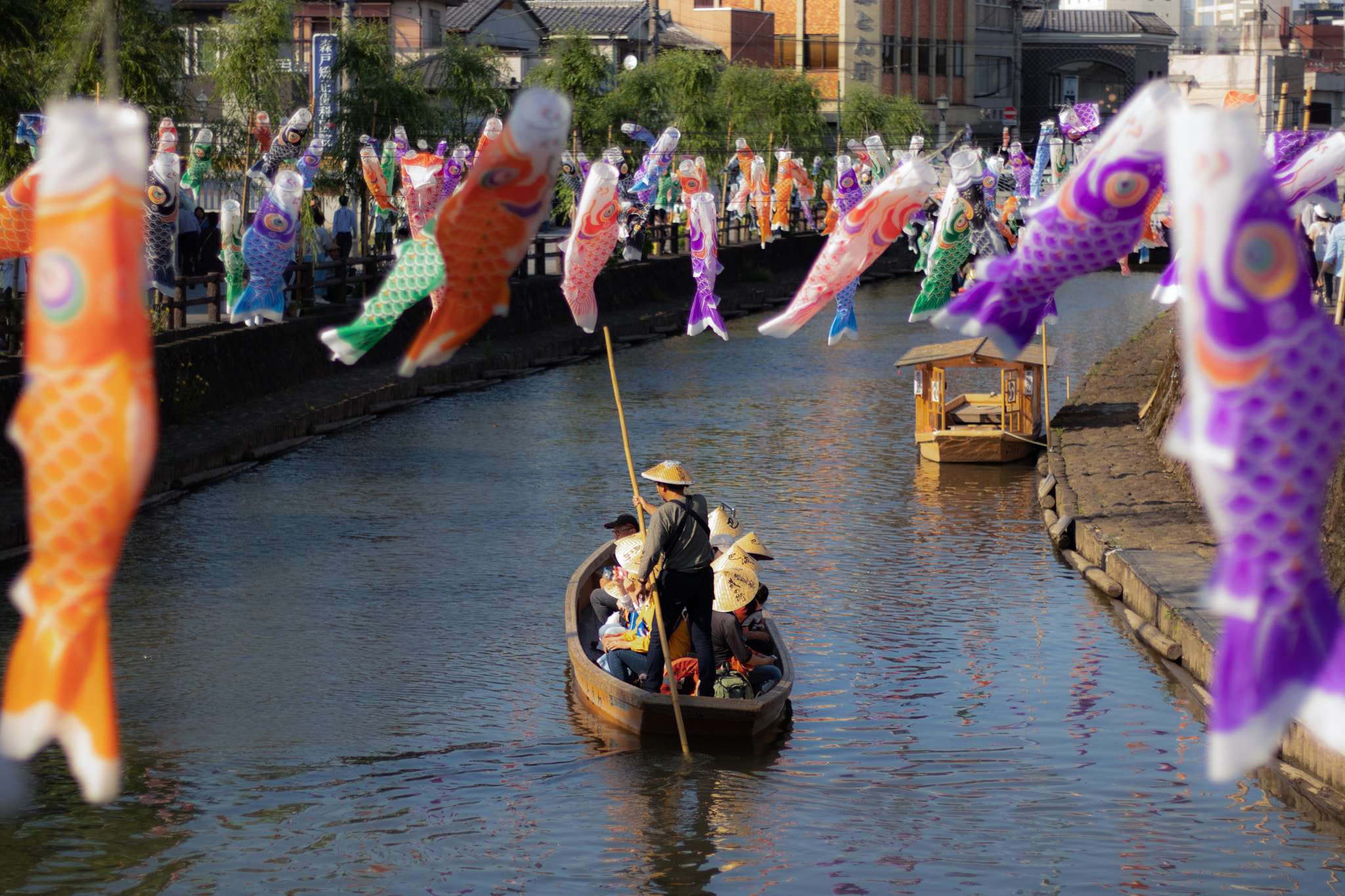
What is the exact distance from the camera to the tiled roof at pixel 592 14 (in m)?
53.5

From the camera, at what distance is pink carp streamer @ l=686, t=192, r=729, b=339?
31.7 ft

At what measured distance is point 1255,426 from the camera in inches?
135

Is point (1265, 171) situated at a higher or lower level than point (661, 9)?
lower

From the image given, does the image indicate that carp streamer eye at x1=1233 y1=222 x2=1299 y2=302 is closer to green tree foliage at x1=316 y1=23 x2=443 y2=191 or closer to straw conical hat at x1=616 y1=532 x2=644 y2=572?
straw conical hat at x1=616 y1=532 x2=644 y2=572

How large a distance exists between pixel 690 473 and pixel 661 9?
141 feet

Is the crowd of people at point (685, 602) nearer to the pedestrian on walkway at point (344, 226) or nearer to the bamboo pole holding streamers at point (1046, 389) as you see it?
the bamboo pole holding streamers at point (1046, 389)

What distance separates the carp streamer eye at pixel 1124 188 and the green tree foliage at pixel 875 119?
46.3 metres

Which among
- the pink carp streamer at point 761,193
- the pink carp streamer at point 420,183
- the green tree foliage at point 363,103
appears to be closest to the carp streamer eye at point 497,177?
the pink carp streamer at point 420,183

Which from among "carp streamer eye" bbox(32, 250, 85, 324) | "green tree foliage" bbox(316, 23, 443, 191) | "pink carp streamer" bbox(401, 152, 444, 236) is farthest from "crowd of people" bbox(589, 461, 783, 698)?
"green tree foliage" bbox(316, 23, 443, 191)

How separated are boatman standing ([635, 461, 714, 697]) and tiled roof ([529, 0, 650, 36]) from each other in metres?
43.1

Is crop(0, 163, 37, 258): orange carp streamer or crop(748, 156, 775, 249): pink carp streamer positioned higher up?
crop(748, 156, 775, 249): pink carp streamer

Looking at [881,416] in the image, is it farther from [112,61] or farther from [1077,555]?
[112,61]

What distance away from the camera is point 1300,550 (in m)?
3.51

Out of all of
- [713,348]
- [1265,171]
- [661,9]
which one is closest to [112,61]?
[1265,171]
